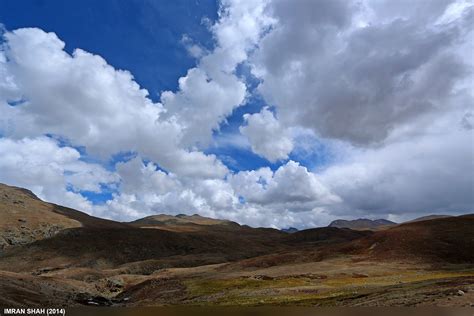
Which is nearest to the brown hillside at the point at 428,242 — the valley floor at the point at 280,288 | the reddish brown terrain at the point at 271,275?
the reddish brown terrain at the point at 271,275

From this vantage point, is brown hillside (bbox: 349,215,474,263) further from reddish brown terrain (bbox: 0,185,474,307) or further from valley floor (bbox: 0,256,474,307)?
valley floor (bbox: 0,256,474,307)

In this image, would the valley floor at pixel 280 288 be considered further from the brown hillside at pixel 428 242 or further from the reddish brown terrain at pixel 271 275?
the brown hillside at pixel 428 242

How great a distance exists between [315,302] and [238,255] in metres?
140

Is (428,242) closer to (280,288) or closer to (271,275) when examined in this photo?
(271,275)

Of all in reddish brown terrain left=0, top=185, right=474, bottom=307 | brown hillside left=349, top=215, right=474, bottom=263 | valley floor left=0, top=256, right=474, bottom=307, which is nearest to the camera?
valley floor left=0, top=256, right=474, bottom=307

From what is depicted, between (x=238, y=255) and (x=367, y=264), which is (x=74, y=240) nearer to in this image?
(x=238, y=255)

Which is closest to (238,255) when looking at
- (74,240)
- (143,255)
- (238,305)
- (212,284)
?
(143,255)

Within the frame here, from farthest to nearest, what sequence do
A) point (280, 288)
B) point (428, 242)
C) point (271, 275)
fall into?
point (428, 242), point (271, 275), point (280, 288)

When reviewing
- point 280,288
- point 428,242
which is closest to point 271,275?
point 280,288

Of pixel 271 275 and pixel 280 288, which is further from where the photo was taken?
pixel 271 275

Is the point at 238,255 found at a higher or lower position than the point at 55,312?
higher

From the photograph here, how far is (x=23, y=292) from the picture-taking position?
6781 cm

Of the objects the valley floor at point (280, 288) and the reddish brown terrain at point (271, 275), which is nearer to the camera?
the valley floor at point (280, 288)

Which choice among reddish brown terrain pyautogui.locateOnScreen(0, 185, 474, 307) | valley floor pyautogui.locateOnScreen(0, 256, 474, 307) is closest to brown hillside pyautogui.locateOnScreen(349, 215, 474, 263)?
reddish brown terrain pyautogui.locateOnScreen(0, 185, 474, 307)
